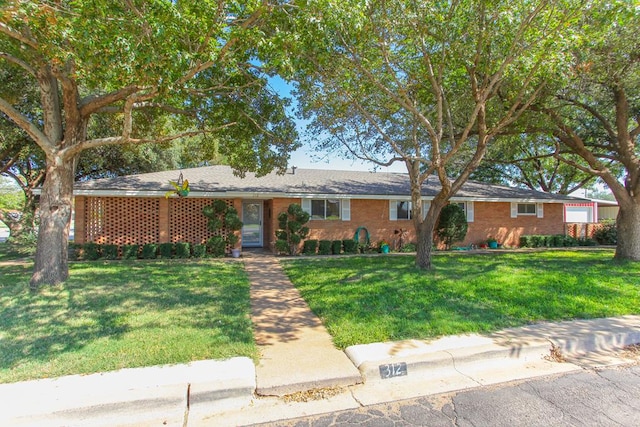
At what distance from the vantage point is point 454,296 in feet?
21.6

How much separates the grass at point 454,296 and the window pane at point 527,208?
24.3 ft

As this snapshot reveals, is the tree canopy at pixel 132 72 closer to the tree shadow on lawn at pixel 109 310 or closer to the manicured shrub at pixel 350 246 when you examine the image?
the tree shadow on lawn at pixel 109 310

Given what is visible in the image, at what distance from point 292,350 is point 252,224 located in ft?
39.5

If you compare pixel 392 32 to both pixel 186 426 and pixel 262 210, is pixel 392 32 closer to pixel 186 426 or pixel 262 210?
pixel 186 426

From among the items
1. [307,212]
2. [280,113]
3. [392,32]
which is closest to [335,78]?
[392,32]

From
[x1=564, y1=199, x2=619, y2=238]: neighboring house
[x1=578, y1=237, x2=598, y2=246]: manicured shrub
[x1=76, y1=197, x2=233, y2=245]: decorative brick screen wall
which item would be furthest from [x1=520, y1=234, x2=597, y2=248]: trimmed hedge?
[x1=76, y1=197, x2=233, y2=245]: decorative brick screen wall

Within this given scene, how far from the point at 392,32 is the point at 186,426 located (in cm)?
761

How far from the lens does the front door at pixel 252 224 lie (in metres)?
15.8

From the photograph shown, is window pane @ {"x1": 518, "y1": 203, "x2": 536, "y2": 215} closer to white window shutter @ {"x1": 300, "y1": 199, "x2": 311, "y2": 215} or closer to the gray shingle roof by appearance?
the gray shingle roof

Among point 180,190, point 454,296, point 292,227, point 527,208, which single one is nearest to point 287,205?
point 292,227

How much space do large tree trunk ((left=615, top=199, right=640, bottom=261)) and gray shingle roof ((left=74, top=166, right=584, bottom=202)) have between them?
5.42 m

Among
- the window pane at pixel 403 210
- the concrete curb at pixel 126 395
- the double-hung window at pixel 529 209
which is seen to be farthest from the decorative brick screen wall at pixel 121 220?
the double-hung window at pixel 529 209

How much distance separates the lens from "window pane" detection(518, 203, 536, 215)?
17.5 meters

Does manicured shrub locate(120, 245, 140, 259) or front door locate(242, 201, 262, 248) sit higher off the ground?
front door locate(242, 201, 262, 248)
